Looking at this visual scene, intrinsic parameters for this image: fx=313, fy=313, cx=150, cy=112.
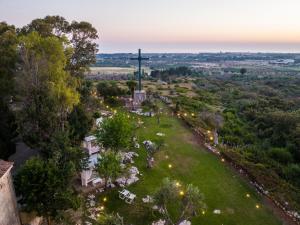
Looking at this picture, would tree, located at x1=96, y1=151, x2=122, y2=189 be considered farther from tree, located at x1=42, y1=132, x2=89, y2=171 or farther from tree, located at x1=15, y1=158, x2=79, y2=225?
tree, located at x1=15, y1=158, x2=79, y2=225

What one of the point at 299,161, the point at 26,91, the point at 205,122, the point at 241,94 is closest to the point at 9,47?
the point at 26,91

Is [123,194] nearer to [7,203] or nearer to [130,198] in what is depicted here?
[130,198]

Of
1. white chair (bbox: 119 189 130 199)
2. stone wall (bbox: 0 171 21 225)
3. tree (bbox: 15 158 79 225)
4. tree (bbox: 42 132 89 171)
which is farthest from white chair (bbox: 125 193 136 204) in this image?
stone wall (bbox: 0 171 21 225)

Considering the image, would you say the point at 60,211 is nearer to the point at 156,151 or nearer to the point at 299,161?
the point at 156,151

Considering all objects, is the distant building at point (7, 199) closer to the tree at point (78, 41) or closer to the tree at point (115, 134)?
the tree at point (115, 134)

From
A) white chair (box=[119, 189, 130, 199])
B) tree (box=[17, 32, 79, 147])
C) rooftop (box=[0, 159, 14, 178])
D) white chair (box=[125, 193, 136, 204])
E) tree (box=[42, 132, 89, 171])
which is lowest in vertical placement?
white chair (box=[125, 193, 136, 204])

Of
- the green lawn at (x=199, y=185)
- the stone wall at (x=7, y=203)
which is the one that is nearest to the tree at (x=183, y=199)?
the green lawn at (x=199, y=185)

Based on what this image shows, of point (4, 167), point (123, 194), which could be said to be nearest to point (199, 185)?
point (123, 194)
